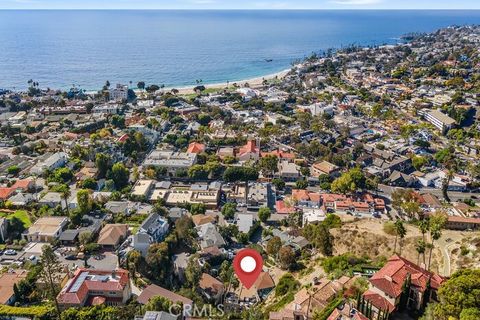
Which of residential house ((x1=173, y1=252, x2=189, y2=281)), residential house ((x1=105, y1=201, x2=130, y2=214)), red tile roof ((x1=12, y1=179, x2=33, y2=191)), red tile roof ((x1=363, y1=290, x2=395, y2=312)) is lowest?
residential house ((x1=173, y1=252, x2=189, y2=281))

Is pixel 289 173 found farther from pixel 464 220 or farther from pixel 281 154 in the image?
pixel 464 220

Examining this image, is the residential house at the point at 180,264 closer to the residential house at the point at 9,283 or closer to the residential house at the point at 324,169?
the residential house at the point at 9,283

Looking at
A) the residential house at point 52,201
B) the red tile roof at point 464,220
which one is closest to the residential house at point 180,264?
the residential house at point 52,201

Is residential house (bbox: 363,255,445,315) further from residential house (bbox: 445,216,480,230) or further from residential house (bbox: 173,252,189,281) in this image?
residential house (bbox: 445,216,480,230)

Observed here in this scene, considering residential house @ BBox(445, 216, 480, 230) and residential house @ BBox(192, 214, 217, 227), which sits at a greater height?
residential house @ BBox(192, 214, 217, 227)

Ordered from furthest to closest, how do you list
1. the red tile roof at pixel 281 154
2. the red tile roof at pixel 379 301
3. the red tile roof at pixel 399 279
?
the red tile roof at pixel 281 154, the red tile roof at pixel 399 279, the red tile roof at pixel 379 301

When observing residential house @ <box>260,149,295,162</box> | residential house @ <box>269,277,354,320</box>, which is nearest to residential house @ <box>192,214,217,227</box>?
residential house @ <box>269,277,354,320</box>

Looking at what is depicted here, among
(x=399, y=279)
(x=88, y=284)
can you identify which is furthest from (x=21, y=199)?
(x=399, y=279)
